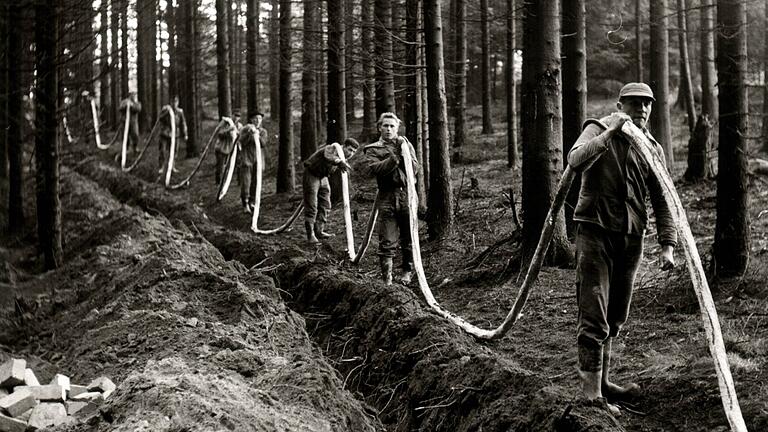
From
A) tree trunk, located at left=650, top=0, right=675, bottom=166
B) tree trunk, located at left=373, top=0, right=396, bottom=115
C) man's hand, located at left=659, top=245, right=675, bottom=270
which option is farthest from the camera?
tree trunk, located at left=650, top=0, right=675, bottom=166

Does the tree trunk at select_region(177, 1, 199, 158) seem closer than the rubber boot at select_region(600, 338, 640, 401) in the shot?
No

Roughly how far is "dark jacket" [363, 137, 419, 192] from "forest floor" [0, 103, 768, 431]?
1.36 metres

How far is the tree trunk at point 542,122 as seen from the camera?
9570mm

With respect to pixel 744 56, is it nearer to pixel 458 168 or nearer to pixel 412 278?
pixel 412 278

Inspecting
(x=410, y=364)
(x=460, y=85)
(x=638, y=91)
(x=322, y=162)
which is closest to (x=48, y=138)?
(x=322, y=162)

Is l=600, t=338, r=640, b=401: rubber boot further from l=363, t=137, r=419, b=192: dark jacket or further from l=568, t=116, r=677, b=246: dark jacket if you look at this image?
l=363, t=137, r=419, b=192: dark jacket

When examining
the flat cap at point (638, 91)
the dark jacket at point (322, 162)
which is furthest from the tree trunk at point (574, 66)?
the flat cap at point (638, 91)

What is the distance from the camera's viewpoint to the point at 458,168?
2027 centimetres

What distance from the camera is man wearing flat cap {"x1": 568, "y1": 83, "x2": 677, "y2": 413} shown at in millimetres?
5684

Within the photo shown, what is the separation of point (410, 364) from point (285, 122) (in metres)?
Answer: 12.5

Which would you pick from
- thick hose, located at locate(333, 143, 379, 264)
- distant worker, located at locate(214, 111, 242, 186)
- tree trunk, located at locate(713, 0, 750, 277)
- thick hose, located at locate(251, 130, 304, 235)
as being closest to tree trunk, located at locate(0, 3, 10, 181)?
thick hose, located at locate(251, 130, 304, 235)

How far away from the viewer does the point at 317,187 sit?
14219 millimetres

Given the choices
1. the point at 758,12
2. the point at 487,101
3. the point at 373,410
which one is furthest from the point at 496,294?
the point at 758,12

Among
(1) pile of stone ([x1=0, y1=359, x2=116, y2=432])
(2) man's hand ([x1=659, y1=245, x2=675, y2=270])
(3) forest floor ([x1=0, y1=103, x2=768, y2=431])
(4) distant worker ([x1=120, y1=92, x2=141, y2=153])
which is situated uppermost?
(4) distant worker ([x1=120, y1=92, x2=141, y2=153])
